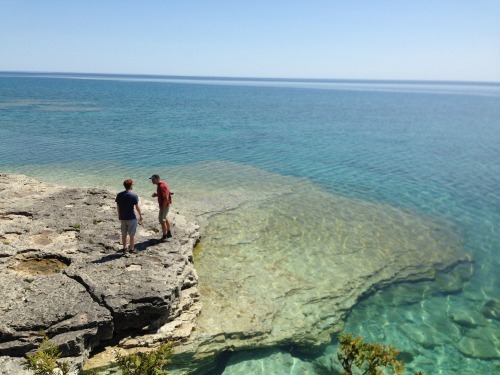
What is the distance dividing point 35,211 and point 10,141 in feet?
79.7

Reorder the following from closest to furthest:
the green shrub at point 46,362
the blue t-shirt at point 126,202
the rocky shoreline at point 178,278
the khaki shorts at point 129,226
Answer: the green shrub at point 46,362 < the rocky shoreline at point 178,278 < the blue t-shirt at point 126,202 < the khaki shorts at point 129,226

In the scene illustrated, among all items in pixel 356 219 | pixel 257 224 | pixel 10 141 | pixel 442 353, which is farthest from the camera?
pixel 10 141

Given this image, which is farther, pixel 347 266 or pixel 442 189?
pixel 442 189

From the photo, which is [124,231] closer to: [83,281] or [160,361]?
[83,281]

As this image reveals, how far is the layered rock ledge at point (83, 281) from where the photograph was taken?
760cm

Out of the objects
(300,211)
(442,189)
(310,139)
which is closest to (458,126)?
(310,139)

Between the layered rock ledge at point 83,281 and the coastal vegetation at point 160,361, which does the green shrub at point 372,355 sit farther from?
the layered rock ledge at point 83,281

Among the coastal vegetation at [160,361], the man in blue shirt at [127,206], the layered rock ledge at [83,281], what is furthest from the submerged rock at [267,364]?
the man in blue shirt at [127,206]

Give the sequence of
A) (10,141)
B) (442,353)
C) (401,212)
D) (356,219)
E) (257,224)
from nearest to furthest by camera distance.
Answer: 1. (442,353)
2. (257,224)
3. (356,219)
4. (401,212)
5. (10,141)

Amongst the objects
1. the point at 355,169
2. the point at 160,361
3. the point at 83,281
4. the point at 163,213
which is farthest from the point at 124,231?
the point at 355,169

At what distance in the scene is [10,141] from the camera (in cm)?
3197

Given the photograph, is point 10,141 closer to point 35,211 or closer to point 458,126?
point 35,211

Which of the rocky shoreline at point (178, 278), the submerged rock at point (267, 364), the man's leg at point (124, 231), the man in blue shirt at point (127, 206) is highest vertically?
the man in blue shirt at point (127, 206)

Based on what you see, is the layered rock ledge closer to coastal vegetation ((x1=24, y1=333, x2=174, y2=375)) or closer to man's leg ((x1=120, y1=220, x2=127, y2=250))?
man's leg ((x1=120, y1=220, x2=127, y2=250))
